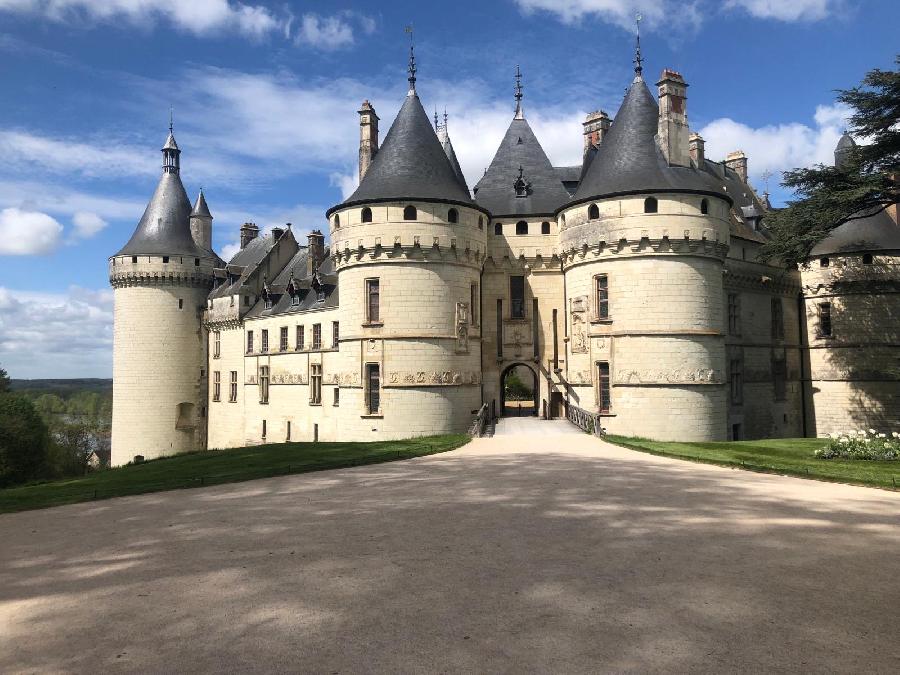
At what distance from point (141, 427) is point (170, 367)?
4.31m

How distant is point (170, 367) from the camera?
4372cm

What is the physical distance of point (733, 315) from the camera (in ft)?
107

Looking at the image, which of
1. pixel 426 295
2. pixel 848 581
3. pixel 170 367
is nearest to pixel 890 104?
pixel 426 295

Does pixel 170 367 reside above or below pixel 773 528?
above

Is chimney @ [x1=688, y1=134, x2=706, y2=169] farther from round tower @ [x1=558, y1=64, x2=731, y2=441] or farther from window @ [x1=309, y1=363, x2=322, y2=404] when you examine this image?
window @ [x1=309, y1=363, x2=322, y2=404]

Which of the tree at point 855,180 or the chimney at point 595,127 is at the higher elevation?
the chimney at point 595,127

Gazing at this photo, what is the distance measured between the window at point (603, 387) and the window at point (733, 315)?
9726 mm

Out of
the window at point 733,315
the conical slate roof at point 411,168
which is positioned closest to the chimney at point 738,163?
the window at point 733,315

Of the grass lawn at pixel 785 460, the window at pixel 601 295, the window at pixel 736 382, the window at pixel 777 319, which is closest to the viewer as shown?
the grass lawn at pixel 785 460

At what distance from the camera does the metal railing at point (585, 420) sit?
23.8 metres

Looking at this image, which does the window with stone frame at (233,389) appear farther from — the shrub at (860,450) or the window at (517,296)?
the shrub at (860,450)

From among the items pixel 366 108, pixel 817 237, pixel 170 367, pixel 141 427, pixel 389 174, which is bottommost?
pixel 141 427

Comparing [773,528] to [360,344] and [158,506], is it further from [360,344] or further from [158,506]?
[360,344]

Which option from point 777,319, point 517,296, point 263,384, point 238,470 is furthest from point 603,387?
point 263,384
